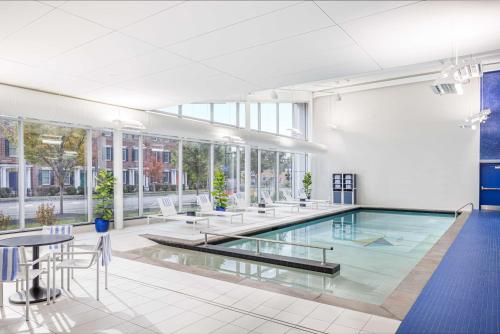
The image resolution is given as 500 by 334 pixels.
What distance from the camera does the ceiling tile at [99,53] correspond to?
12.3ft

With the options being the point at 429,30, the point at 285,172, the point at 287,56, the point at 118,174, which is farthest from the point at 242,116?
the point at 429,30

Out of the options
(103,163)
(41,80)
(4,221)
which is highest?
(41,80)

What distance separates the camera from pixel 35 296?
3.79 metres

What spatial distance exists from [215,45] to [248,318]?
2940 millimetres

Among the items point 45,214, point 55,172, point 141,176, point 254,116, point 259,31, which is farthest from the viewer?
point 254,116

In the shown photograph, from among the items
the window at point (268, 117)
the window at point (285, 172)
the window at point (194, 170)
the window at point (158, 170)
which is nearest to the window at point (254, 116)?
the window at point (268, 117)

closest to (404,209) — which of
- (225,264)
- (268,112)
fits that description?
(268,112)

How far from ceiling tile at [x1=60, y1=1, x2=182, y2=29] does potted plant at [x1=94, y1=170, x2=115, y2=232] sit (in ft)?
18.5

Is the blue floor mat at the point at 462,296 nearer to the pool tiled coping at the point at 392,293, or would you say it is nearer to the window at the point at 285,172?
the pool tiled coping at the point at 392,293

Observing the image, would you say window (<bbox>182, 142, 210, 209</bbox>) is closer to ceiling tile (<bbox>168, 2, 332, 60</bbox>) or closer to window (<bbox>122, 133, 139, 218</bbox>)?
window (<bbox>122, 133, 139, 218</bbox>)

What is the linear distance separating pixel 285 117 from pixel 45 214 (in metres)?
11.5

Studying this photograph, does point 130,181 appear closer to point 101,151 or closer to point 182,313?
point 101,151

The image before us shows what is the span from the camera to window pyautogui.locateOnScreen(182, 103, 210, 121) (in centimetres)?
1120

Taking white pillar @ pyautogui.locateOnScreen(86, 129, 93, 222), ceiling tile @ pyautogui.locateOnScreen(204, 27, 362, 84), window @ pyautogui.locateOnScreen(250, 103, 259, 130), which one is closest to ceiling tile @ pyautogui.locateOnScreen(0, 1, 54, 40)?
ceiling tile @ pyautogui.locateOnScreen(204, 27, 362, 84)
